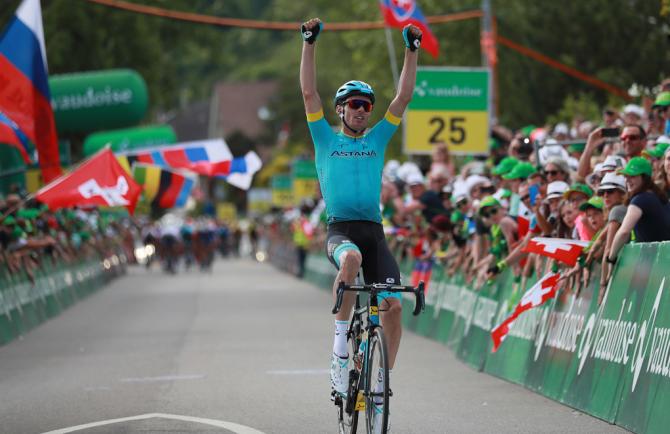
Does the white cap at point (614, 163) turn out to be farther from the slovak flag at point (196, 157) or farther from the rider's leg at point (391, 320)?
the slovak flag at point (196, 157)

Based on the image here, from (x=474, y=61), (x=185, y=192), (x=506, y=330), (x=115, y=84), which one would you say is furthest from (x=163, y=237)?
(x=506, y=330)

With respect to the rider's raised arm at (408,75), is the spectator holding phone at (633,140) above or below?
below

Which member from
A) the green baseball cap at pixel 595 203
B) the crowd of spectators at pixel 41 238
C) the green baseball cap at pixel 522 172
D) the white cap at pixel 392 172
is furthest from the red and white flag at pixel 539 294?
the white cap at pixel 392 172

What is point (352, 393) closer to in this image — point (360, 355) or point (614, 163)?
point (360, 355)

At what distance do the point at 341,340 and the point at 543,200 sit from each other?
17.8 ft

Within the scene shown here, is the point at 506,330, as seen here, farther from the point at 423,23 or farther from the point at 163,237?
the point at 163,237

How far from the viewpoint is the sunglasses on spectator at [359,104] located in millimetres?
9141

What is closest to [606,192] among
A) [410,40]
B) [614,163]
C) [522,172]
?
[614,163]

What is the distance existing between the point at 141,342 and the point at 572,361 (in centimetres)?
836

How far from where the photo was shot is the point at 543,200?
1412 centimetres

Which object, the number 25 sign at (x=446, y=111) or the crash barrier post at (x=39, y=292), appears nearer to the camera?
the crash barrier post at (x=39, y=292)

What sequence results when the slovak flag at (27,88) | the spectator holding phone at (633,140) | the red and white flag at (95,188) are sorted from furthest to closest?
the red and white flag at (95,188) → the slovak flag at (27,88) → the spectator holding phone at (633,140)

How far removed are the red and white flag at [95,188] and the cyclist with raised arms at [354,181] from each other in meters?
10.3

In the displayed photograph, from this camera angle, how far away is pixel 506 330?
13.2m
